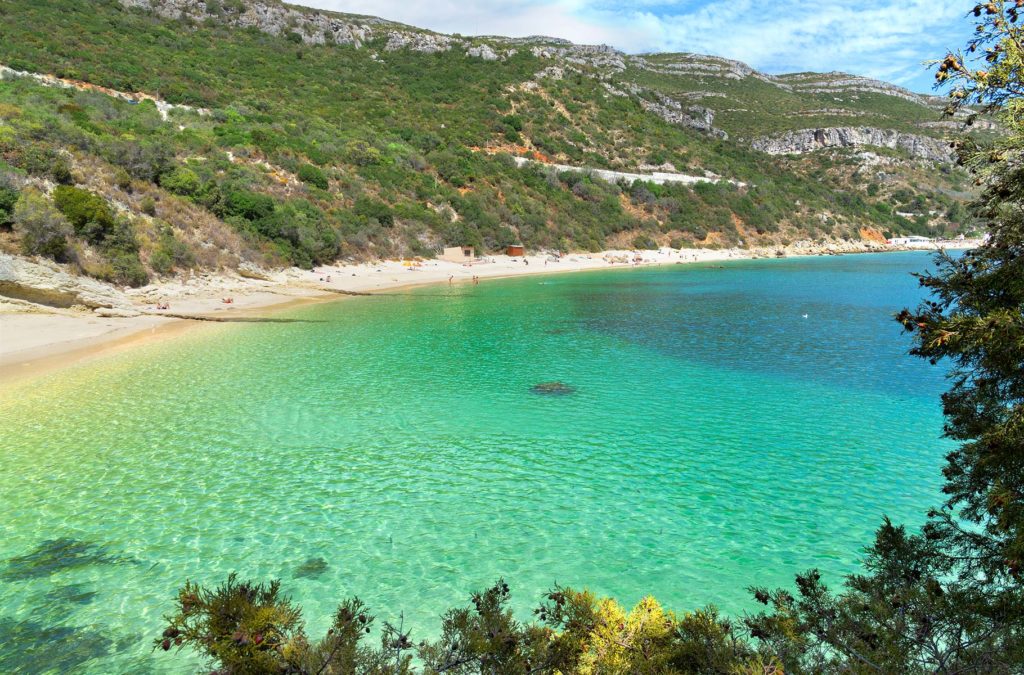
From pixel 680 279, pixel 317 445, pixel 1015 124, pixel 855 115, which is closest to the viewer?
pixel 1015 124

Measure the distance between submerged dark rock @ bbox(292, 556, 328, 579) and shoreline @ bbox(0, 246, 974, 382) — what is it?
14.5m

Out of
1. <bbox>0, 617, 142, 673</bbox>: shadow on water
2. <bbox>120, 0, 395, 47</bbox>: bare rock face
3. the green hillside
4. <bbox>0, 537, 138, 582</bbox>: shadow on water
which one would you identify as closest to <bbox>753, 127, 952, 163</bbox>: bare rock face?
the green hillside

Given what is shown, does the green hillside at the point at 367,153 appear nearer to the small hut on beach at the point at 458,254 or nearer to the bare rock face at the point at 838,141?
the small hut on beach at the point at 458,254

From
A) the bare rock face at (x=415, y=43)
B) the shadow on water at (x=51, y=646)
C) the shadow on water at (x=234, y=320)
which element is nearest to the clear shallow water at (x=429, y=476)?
the shadow on water at (x=51, y=646)

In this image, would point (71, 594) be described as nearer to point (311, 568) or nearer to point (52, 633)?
point (52, 633)

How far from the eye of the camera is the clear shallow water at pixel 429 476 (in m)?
7.15

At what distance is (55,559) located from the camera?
754 cm

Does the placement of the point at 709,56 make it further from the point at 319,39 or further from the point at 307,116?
the point at 307,116

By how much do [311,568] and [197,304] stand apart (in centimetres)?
2600

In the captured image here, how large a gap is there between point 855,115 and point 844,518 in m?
150

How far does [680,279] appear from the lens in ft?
168

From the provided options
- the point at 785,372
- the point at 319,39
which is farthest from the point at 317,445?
the point at 319,39

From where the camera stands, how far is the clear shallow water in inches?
281

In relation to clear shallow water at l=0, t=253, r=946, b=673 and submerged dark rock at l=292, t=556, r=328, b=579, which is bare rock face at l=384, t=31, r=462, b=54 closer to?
clear shallow water at l=0, t=253, r=946, b=673
